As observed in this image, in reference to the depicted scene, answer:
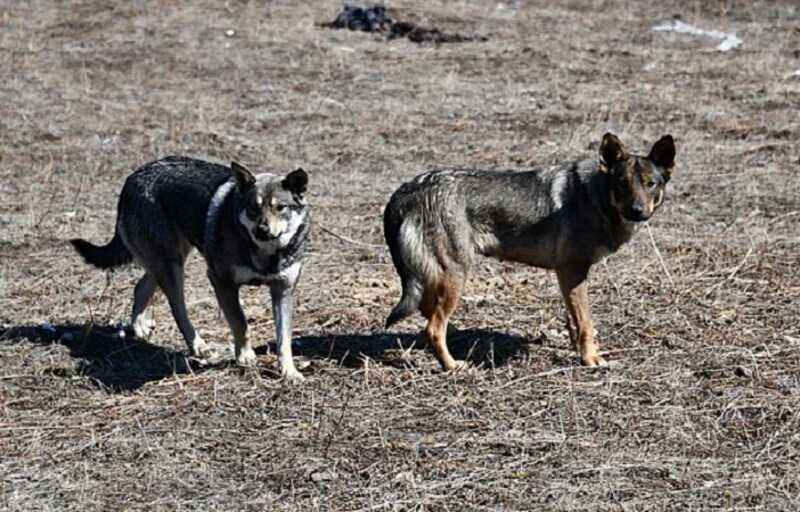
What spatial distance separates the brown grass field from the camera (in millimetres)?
6543

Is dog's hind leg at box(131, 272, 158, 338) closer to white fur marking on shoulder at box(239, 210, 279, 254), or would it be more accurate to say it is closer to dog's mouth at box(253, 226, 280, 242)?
white fur marking on shoulder at box(239, 210, 279, 254)

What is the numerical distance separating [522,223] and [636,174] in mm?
773

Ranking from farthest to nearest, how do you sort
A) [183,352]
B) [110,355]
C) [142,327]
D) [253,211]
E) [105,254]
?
1. [105,254]
2. [142,327]
3. [183,352]
4. [110,355]
5. [253,211]

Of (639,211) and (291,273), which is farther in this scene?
Answer: (291,273)

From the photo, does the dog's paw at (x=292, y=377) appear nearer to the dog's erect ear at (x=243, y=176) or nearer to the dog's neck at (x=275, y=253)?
the dog's neck at (x=275, y=253)

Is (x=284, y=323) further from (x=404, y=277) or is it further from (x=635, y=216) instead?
(x=635, y=216)

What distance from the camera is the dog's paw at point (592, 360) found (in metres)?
8.12

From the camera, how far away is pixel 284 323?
8.09 metres

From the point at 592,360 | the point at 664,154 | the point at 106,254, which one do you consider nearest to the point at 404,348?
the point at 592,360

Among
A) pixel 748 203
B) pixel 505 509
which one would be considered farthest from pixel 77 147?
pixel 505 509

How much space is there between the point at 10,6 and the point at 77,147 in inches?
354

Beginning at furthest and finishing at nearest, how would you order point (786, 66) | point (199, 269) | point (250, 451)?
point (786, 66) < point (199, 269) < point (250, 451)

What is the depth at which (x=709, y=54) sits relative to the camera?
19.2 metres

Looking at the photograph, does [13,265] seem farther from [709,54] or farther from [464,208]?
[709,54]
